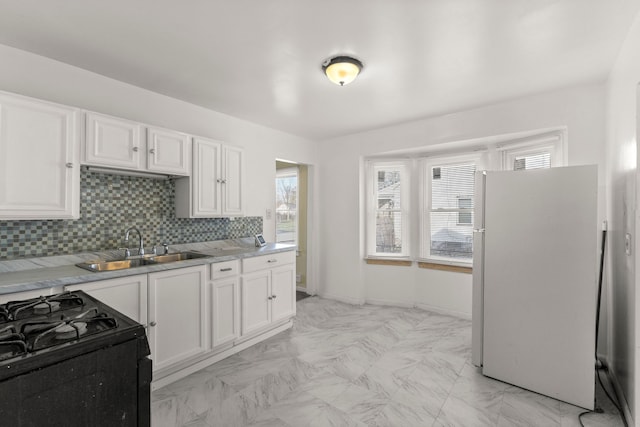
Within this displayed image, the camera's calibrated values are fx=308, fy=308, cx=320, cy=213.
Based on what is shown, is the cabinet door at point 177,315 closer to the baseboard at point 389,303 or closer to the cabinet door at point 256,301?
the cabinet door at point 256,301

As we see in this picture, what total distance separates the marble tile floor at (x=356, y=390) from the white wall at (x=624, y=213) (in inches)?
17.5

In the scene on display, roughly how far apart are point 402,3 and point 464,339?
10.2 feet

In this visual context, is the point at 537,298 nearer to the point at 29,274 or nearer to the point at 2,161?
the point at 29,274

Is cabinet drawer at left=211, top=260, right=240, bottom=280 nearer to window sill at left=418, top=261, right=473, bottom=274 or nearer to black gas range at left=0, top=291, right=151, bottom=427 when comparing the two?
black gas range at left=0, top=291, right=151, bottom=427

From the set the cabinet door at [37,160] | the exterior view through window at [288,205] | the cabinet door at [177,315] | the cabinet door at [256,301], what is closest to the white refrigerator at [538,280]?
the cabinet door at [256,301]

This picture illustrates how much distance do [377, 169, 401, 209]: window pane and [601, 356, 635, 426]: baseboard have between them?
2724 mm

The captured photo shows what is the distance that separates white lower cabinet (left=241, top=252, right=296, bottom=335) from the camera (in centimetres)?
303

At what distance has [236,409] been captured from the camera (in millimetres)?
2141

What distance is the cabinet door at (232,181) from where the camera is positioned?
10.7ft

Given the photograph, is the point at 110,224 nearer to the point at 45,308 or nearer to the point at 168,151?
the point at 168,151

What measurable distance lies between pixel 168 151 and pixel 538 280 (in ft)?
→ 10.6

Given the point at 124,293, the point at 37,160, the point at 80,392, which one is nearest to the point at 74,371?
the point at 80,392

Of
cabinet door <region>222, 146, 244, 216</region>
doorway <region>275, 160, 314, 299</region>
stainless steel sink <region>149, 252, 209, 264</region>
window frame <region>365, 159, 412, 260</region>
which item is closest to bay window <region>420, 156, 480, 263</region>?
window frame <region>365, 159, 412, 260</region>

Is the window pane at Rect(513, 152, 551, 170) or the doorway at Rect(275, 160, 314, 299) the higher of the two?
the window pane at Rect(513, 152, 551, 170)
